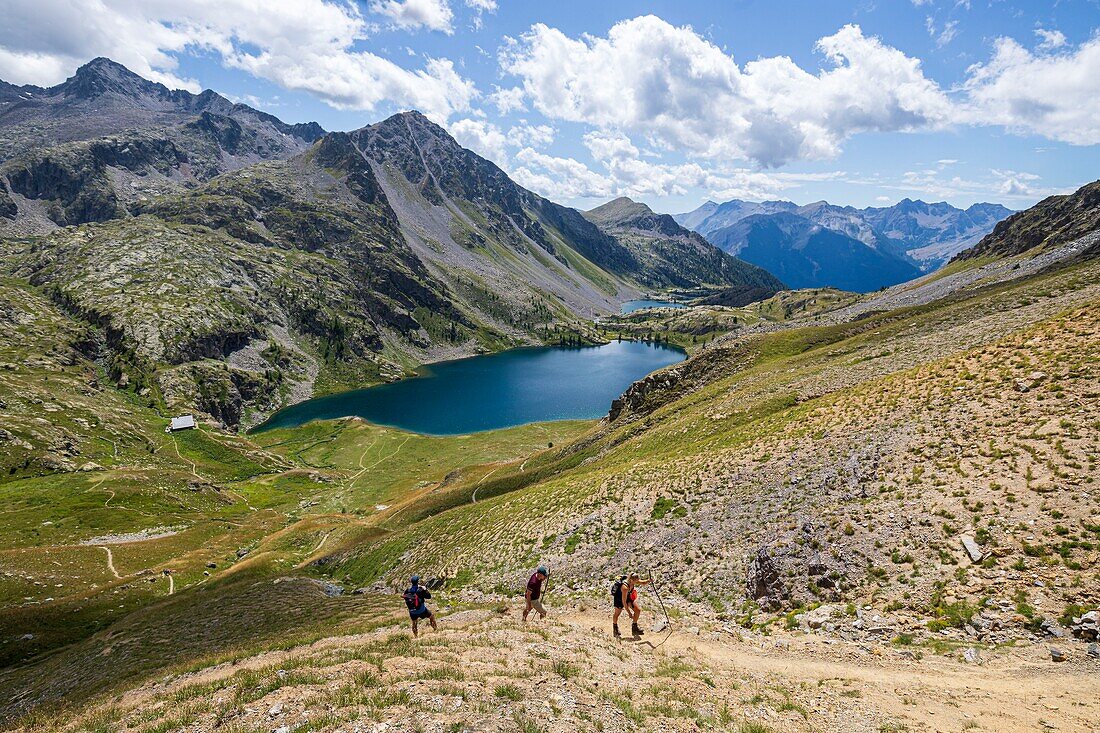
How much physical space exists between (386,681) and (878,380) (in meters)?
40.4

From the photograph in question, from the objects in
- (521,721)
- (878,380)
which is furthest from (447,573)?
(878,380)

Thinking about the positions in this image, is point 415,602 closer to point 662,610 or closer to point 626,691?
point 626,691

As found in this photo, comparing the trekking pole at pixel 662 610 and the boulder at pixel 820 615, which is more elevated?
the boulder at pixel 820 615

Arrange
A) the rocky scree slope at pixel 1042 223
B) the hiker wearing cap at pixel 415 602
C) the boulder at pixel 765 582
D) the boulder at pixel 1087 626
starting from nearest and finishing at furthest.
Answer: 1. the boulder at pixel 1087 626
2. the boulder at pixel 765 582
3. the hiker wearing cap at pixel 415 602
4. the rocky scree slope at pixel 1042 223

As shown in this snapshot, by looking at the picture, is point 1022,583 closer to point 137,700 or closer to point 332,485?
point 137,700

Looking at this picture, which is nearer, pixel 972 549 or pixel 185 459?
pixel 972 549

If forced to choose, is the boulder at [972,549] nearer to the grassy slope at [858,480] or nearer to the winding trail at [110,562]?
the grassy slope at [858,480]

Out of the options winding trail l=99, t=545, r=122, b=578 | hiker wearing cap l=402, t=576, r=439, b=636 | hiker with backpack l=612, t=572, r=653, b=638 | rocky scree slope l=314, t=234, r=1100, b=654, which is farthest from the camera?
winding trail l=99, t=545, r=122, b=578

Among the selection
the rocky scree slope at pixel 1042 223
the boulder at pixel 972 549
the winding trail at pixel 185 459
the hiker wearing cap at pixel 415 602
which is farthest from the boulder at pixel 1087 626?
the rocky scree slope at pixel 1042 223

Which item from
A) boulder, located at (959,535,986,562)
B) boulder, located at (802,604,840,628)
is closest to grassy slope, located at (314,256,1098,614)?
boulder, located at (959,535,986,562)

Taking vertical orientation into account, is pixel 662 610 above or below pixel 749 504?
below

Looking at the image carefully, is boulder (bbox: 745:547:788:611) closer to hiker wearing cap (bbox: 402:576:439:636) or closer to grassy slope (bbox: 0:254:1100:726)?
grassy slope (bbox: 0:254:1100:726)

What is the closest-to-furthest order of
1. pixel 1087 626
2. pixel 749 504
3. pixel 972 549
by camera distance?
pixel 1087 626 → pixel 972 549 → pixel 749 504

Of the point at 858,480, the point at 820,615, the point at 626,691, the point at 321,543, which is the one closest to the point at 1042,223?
the point at 858,480
